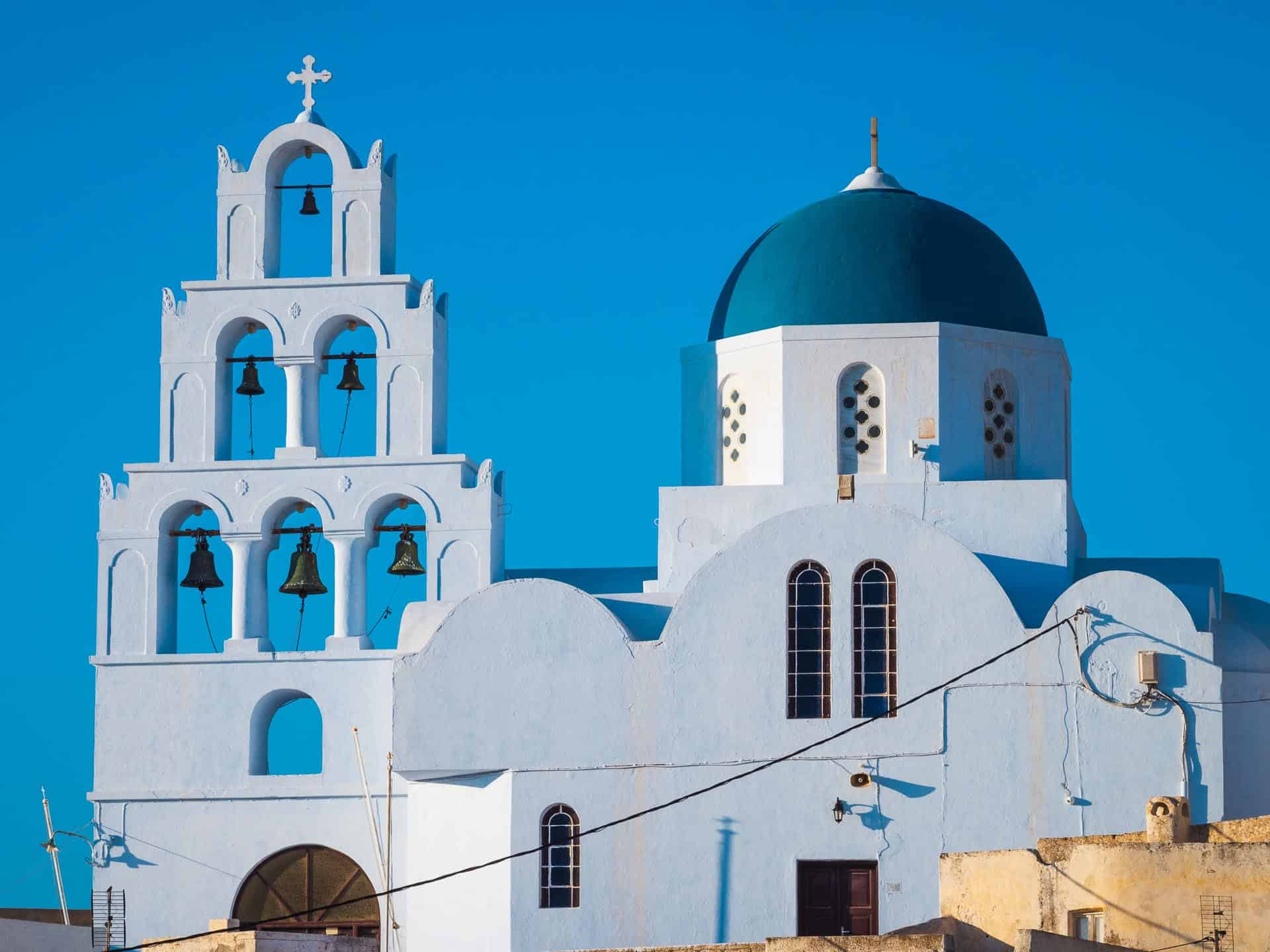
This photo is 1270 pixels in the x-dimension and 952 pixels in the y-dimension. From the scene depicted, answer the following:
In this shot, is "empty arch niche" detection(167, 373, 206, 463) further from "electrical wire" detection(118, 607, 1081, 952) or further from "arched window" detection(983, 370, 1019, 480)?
"arched window" detection(983, 370, 1019, 480)

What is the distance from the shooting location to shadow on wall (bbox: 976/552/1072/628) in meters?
31.2

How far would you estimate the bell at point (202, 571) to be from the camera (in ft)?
109

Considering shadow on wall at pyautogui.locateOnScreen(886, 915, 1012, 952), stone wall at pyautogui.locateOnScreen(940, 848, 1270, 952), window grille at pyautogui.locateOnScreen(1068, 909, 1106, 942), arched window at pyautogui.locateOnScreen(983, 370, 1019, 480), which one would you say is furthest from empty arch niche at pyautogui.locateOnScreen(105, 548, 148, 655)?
window grille at pyautogui.locateOnScreen(1068, 909, 1106, 942)

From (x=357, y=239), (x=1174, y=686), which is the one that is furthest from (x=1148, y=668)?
(x=357, y=239)

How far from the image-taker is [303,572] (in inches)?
1305

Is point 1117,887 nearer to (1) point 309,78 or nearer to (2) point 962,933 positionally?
(2) point 962,933

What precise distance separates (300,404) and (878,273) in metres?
7.10

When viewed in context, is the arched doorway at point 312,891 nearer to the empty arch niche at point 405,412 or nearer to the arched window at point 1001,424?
the empty arch niche at point 405,412

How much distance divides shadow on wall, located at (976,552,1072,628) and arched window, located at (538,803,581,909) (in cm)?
553

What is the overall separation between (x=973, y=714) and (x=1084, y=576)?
3.26 m

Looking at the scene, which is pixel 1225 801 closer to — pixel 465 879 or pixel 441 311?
pixel 465 879

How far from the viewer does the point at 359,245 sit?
1313 inches

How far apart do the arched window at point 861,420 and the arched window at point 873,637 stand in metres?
2.96

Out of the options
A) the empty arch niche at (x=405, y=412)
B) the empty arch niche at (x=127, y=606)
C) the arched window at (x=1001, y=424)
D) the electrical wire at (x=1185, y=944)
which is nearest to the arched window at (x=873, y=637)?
the arched window at (x=1001, y=424)
